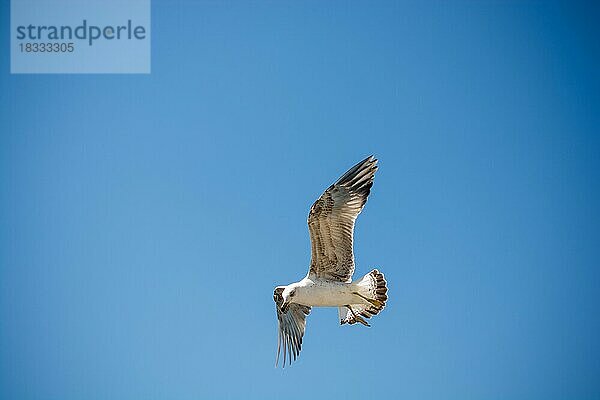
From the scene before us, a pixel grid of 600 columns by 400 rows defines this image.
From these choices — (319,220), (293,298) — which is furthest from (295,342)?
(319,220)

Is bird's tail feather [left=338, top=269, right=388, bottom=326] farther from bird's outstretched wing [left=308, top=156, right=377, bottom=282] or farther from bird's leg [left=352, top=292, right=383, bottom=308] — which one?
bird's outstretched wing [left=308, top=156, right=377, bottom=282]

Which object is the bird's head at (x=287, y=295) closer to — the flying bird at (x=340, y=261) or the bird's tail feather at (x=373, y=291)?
the flying bird at (x=340, y=261)

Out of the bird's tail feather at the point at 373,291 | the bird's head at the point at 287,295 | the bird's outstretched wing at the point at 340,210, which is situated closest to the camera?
the bird's outstretched wing at the point at 340,210

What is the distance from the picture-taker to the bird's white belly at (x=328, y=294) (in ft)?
26.9

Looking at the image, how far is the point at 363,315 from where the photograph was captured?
27.7 feet

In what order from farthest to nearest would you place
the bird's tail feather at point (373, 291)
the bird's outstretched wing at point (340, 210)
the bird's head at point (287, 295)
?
1. the bird's head at point (287, 295)
2. the bird's tail feather at point (373, 291)
3. the bird's outstretched wing at point (340, 210)

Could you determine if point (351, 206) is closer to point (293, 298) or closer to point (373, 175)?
point (373, 175)

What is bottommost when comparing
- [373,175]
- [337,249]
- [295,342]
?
[295,342]

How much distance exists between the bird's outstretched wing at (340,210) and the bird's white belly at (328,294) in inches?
11.1

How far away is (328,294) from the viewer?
8.24m

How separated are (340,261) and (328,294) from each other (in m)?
0.30

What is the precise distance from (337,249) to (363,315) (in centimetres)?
69

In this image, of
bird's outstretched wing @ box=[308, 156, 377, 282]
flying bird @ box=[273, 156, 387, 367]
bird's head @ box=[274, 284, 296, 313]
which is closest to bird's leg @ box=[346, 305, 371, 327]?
flying bird @ box=[273, 156, 387, 367]

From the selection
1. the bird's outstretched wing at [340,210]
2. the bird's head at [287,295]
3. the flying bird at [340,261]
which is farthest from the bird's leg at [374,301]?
the bird's head at [287,295]
